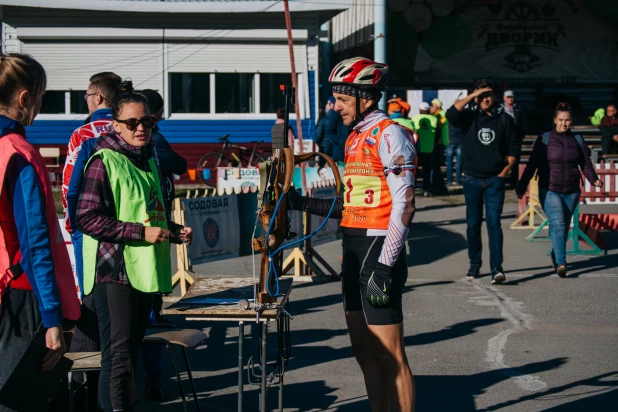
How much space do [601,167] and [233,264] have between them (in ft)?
18.0

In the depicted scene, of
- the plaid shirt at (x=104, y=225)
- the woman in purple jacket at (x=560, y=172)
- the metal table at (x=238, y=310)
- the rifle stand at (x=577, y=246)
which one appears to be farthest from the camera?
the rifle stand at (x=577, y=246)

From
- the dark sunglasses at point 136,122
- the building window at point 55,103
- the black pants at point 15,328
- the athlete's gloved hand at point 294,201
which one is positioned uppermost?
the building window at point 55,103

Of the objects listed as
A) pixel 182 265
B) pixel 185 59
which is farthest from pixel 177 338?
pixel 185 59

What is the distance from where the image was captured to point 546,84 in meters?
27.4

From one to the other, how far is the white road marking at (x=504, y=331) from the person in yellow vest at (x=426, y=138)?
894 cm

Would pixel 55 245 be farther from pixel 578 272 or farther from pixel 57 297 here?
pixel 578 272

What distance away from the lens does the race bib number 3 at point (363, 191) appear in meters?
4.80

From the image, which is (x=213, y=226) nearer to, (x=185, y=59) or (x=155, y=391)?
(x=155, y=391)

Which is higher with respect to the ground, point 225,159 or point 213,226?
point 225,159

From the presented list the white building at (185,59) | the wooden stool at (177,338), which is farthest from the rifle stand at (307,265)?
the white building at (185,59)

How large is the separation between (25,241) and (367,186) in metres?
1.91

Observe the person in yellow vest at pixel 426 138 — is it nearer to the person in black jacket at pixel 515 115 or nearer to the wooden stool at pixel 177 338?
the person in black jacket at pixel 515 115

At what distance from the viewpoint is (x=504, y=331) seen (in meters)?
8.16

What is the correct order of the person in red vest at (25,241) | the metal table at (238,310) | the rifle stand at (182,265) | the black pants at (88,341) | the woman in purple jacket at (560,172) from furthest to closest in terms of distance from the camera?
the woman in purple jacket at (560,172), the rifle stand at (182,265), the black pants at (88,341), the metal table at (238,310), the person in red vest at (25,241)
